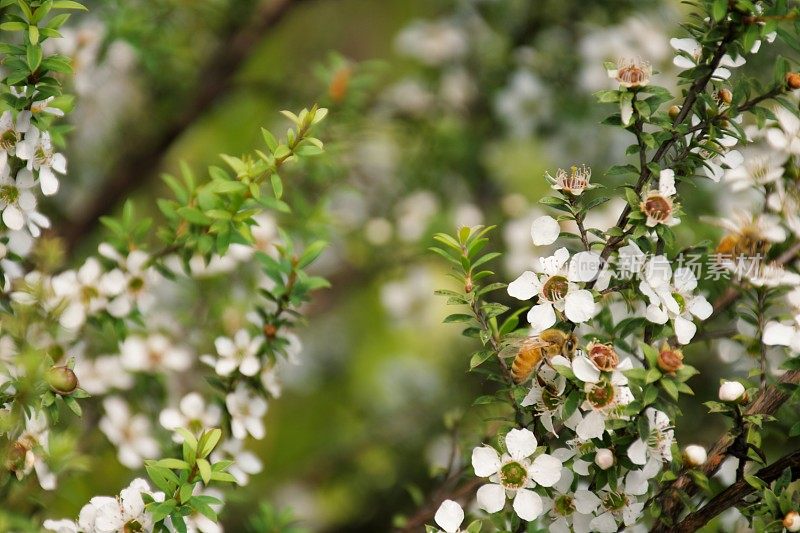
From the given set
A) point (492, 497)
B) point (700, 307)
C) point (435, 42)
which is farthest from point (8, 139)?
point (435, 42)

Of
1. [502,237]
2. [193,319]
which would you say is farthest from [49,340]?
[502,237]

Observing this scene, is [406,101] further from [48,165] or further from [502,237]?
[48,165]

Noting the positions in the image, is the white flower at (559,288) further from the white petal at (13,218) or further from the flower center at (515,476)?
the white petal at (13,218)

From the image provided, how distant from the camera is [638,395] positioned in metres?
0.65

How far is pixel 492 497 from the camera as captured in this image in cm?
68

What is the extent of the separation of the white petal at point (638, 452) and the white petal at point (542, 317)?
0.38ft

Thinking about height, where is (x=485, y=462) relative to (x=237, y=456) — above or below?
above

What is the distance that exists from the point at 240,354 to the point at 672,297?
44 centimetres

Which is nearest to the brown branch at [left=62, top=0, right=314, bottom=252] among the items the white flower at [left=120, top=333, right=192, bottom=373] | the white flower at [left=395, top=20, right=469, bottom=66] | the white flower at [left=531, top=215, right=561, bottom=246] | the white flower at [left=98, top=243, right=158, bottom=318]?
the white flower at [left=395, top=20, right=469, bottom=66]

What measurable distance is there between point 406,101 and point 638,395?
3.60 ft

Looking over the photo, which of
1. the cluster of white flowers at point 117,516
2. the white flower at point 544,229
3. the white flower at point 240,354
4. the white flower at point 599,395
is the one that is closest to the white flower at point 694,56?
the white flower at point 544,229

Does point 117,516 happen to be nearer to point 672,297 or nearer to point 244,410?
point 244,410

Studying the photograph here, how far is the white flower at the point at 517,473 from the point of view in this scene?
26.3 inches

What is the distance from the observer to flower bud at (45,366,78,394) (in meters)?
0.68
